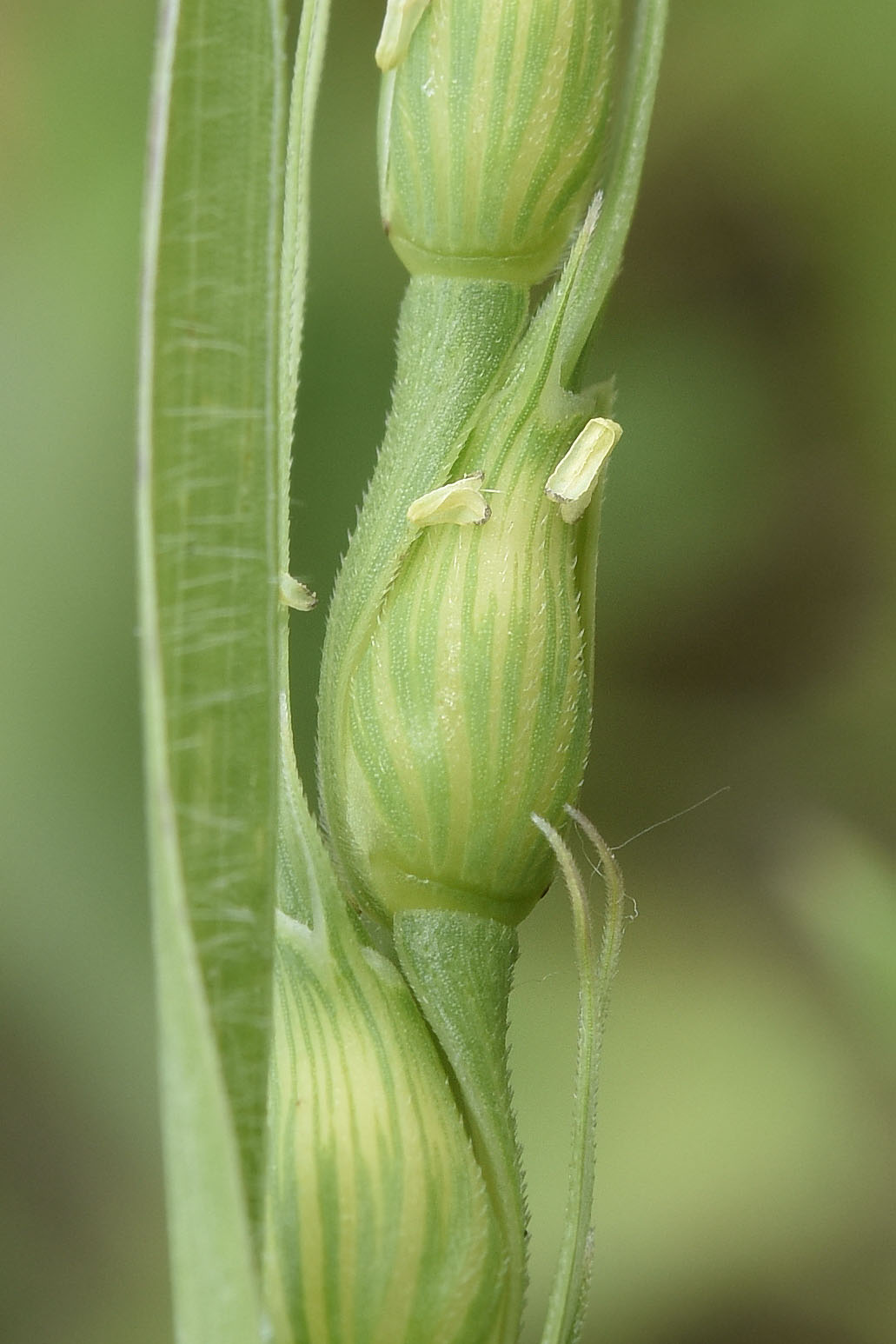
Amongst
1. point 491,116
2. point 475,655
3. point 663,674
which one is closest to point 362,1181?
point 475,655

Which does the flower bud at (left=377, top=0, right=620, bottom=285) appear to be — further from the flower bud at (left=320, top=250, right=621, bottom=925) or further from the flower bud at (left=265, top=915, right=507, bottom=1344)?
the flower bud at (left=265, top=915, right=507, bottom=1344)

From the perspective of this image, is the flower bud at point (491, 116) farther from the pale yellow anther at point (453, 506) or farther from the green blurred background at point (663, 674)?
the green blurred background at point (663, 674)

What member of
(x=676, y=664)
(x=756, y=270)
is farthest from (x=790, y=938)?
(x=756, y=270)

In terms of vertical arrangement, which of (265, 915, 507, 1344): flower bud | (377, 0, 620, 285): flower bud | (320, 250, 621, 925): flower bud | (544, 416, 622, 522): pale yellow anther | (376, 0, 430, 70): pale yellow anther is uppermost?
(376, 0, 430, 70): pale yellow anther

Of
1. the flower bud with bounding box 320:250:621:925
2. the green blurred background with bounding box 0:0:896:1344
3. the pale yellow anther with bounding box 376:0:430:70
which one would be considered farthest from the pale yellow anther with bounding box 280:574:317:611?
the green blurred background with bounding box 0:0:896:1344

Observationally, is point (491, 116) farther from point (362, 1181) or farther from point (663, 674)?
point (663, 674)

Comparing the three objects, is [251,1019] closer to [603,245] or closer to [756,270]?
[603,245]
